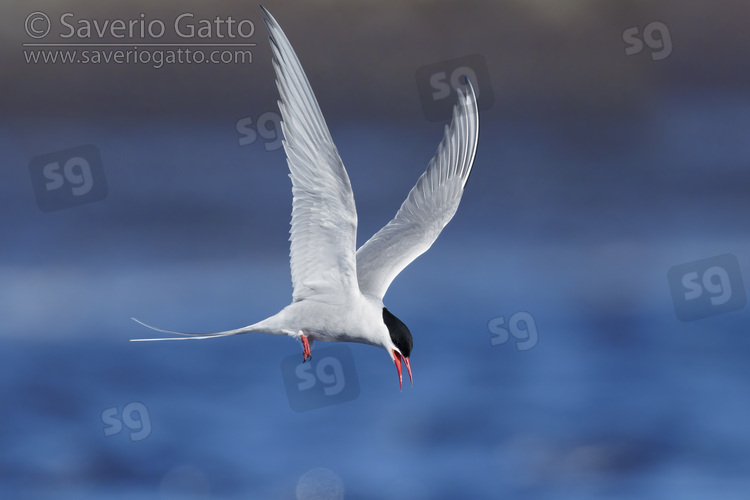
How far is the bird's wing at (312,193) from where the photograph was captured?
3.13 metres

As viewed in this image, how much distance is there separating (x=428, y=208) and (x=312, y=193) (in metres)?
1.33

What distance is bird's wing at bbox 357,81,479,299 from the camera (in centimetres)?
437

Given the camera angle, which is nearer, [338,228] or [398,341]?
[338,228]

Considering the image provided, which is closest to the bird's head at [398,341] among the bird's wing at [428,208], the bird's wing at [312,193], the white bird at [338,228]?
the white bird at [338,228]

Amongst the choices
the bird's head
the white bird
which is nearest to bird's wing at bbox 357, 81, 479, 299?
the white bird

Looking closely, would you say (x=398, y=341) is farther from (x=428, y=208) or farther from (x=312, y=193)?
(x=428, y=208)

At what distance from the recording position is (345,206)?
343 cm

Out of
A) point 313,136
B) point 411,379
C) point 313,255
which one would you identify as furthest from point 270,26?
point 411,379

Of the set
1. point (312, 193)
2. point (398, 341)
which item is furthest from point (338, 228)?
point (398, 341)

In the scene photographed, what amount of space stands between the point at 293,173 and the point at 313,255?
431 millimetres

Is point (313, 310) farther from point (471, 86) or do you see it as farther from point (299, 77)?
point (471, 86)

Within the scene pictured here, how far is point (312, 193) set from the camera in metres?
3.48

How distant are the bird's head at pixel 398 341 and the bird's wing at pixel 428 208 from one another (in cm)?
46

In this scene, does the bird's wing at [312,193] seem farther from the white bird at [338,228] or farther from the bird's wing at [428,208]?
the bird's wing at [428,208]
